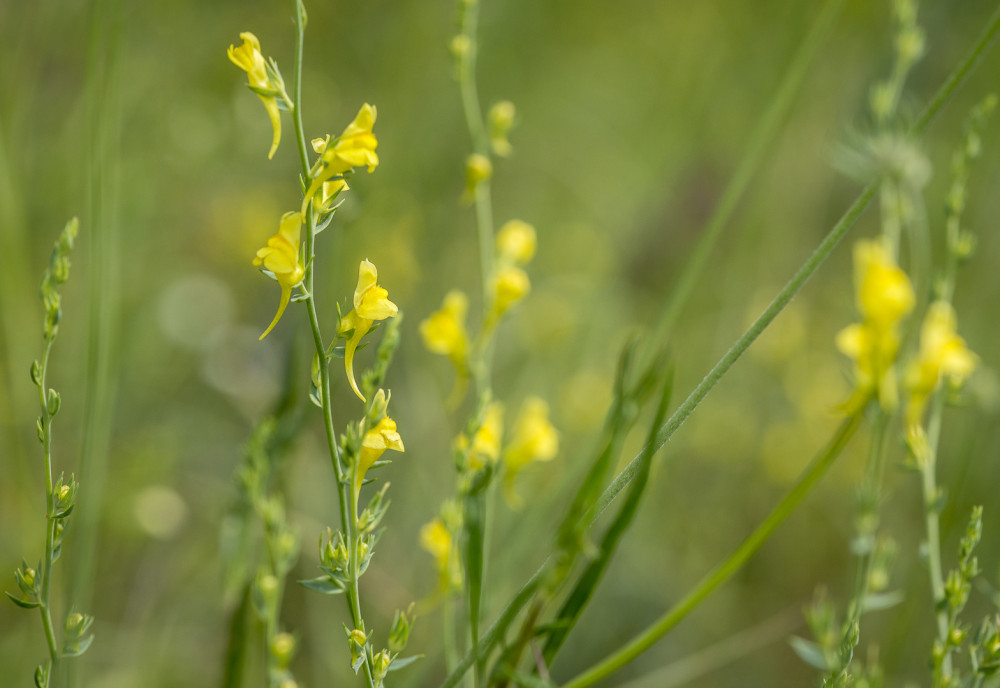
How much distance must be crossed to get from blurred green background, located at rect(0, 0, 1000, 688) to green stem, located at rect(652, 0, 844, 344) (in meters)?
0.18

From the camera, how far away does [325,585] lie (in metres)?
0.45

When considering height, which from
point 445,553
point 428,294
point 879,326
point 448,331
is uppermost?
point 879,326

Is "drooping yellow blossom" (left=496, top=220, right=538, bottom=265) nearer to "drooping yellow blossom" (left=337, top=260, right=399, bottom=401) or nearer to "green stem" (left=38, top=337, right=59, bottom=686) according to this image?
"drooping yellow blossom" (left=337, top=260, right=399, bottom=401)

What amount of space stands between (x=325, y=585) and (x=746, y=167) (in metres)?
0.45

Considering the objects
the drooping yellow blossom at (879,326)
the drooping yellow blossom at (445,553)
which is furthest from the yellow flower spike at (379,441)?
the drooping yellow blossom at (879,326)

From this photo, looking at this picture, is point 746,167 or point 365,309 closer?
point 365,309

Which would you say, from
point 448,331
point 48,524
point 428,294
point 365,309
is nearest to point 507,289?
point 448,331

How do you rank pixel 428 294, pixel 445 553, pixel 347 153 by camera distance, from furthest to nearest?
1. pixel 428 294
2. pixel 445 553
3. pixel 347 153

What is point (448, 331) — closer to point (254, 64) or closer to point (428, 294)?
point (254, 64)

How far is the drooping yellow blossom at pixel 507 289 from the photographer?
709mm

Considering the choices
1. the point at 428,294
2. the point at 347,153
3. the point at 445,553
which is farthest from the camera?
the point at 428,294

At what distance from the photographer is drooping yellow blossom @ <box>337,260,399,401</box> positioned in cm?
44

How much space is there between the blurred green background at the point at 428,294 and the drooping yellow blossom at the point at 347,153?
1.15 ft

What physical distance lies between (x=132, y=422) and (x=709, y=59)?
5.56ft
